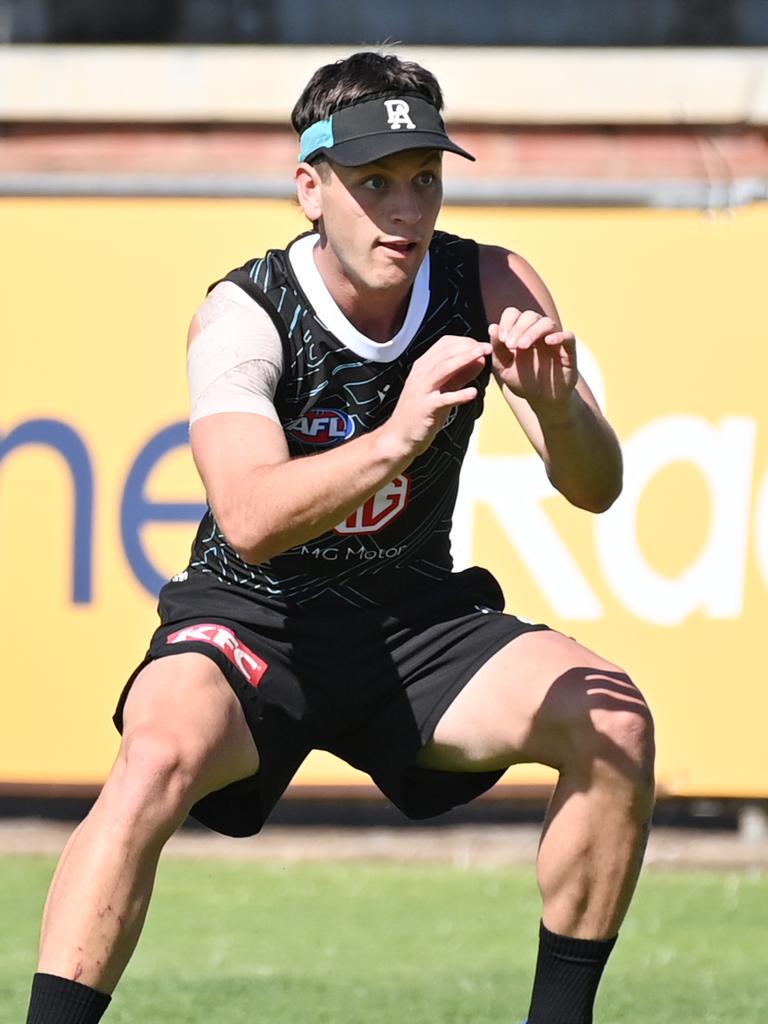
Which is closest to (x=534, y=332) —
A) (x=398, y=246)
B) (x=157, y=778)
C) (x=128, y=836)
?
(x=398, y=246)

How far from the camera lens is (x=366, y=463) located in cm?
326

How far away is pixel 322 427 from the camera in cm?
381

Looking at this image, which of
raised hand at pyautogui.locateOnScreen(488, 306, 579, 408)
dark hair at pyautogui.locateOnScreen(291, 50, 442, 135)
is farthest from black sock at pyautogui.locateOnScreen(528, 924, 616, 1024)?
dark hair at pyautogui.locateOnScreen(291, 50, 442, 135)

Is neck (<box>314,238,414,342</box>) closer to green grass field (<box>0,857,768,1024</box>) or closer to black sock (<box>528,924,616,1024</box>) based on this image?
black sock (<box>528,924,616,1024</box>)

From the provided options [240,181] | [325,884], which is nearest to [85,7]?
[240,181]

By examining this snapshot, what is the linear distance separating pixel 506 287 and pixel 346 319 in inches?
14.7

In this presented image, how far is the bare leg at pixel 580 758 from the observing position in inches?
140

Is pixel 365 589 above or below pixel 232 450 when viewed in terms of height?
below

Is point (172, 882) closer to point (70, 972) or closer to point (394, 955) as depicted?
point (394, 955)

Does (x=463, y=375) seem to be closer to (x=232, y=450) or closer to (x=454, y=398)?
(x=454, y=398)

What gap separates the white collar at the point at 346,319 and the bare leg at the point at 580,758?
679 mm

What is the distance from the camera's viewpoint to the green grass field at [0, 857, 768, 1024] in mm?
4531

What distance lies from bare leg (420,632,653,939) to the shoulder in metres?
0.73

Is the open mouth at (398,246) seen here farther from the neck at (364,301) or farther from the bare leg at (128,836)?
the bare leg at (128,836)
